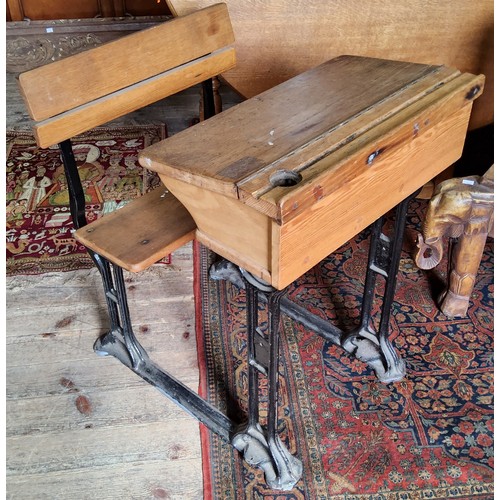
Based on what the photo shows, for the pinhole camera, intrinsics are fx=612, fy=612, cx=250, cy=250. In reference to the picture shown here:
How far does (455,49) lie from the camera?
2.08 m

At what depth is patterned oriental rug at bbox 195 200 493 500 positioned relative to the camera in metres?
1.44

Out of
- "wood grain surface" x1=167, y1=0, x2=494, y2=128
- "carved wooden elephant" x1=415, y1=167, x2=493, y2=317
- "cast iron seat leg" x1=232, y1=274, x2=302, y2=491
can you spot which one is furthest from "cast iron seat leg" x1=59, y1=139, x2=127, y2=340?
"carved wooden elephant" x1=415, y1=167, x2=493, y2=317

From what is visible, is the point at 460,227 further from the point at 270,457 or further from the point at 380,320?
the point at 270,457

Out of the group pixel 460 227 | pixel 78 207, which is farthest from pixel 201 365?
pixel 460 227

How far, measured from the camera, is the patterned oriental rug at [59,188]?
7.25 feet

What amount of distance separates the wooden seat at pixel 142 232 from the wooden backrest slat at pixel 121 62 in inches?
11.0

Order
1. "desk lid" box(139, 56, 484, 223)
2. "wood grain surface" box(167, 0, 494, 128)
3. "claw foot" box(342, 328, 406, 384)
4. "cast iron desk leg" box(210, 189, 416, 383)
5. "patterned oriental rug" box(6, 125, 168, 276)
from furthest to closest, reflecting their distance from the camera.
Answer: "patterned oriental rug" box(6, 125, 168, 276), "wood grain surface" box(167, 0, 494, 128), "claw foot" box(342, 328, 406, 384), "cast iron desk leg" box(210, 189, 416, 383), "desk lid" box(139, 56, 484, 223)

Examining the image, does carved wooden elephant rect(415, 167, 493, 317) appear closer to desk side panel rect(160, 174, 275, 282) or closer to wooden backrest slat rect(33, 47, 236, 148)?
wooden backrest slat rect(33, 47, 236, 148)

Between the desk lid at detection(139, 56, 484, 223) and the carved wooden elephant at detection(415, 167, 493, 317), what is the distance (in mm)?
489

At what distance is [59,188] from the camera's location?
2.58m

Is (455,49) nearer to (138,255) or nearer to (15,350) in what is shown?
(138,255)

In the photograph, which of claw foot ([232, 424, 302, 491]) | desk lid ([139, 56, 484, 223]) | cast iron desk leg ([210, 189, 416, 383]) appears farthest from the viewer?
cast iron desk leg ([210, 189, 416, 383])
